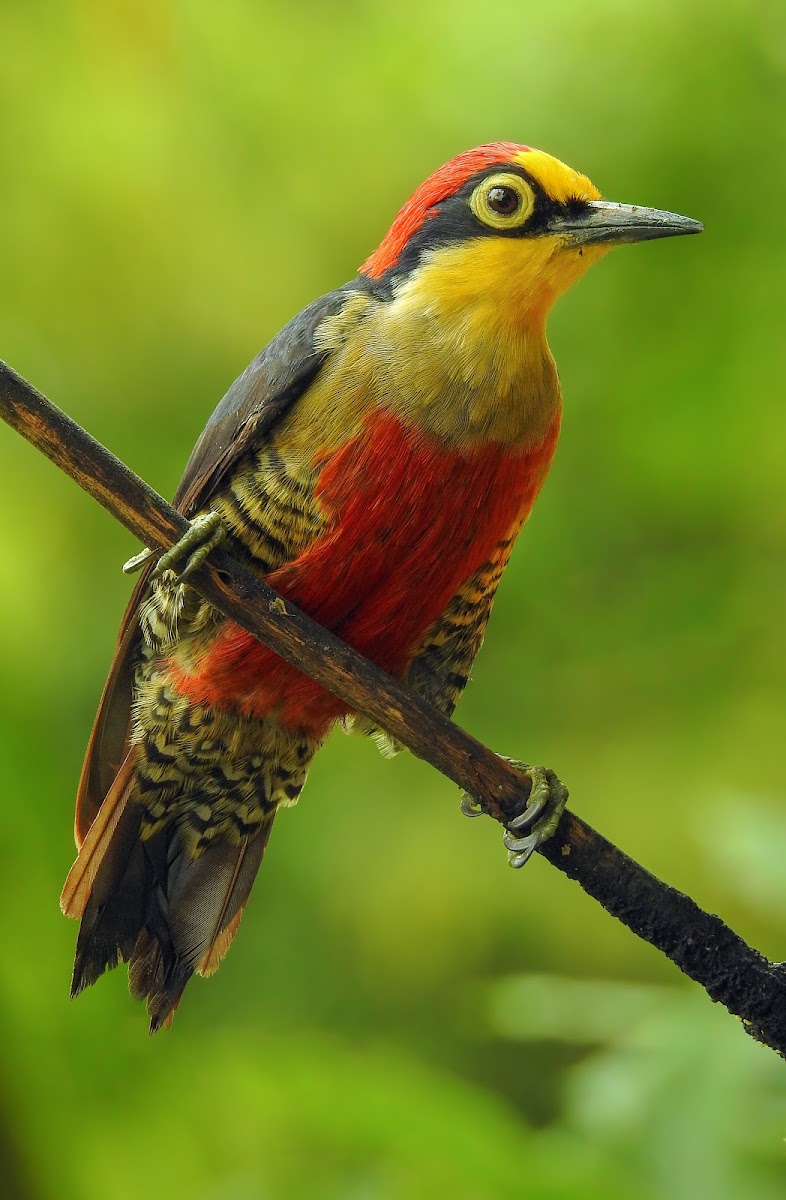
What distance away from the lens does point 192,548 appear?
177cm

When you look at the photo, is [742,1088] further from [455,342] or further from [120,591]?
[120,591]

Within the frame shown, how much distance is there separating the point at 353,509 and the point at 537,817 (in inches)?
19.1

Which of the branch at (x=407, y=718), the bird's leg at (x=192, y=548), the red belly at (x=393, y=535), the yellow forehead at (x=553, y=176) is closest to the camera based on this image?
the branch at (x=407, y=718)

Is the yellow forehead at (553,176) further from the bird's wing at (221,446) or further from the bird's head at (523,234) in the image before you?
the bird's wing at (221,446)

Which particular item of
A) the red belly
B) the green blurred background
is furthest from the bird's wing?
the green blurred background

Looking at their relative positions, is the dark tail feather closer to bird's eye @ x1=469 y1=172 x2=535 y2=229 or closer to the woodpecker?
the woodpecker

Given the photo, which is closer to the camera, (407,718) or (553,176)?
→ (407,718)

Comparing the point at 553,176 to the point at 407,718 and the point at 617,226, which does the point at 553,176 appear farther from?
the point at 407,718

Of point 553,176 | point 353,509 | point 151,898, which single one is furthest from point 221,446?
point 151,898

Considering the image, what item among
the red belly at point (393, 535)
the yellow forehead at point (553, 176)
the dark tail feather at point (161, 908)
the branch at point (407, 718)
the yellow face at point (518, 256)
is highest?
the yellow forehead at point (553, 176)

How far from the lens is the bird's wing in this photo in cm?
194

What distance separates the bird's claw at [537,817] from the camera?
178cm

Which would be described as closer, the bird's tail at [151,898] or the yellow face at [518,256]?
the yellow face at [518,256]

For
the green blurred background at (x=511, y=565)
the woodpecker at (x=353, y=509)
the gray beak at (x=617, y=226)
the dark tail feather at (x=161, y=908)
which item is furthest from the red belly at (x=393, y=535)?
the green blurred background at (x=511, y=565)
